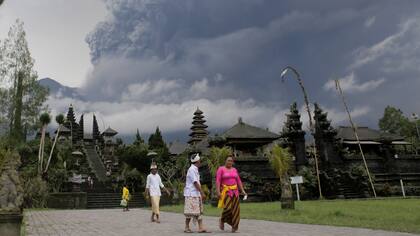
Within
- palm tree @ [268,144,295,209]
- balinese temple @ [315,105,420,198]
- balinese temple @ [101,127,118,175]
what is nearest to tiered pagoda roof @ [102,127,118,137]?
balinese temple @ [101,127,118,175]

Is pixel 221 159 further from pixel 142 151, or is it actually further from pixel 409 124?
pixel 409 124

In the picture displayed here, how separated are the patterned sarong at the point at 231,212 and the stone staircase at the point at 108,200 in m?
23.7

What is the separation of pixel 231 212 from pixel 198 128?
5923 centimetres

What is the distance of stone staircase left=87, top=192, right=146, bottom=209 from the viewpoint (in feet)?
101

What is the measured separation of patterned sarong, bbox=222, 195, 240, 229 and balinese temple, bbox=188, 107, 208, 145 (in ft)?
186

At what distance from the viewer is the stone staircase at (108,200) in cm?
3085

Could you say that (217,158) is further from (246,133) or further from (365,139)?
(365,139)

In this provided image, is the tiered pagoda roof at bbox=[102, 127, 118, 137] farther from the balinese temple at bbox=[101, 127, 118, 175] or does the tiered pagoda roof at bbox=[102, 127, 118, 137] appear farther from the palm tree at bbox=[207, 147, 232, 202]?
the palm tree at bbox=[207, 147, 232, 202]

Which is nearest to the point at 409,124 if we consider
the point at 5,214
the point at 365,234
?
the point at 365,234

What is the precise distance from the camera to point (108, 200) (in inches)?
1275

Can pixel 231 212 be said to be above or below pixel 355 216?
above

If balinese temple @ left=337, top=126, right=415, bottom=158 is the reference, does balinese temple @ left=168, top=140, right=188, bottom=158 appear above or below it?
above

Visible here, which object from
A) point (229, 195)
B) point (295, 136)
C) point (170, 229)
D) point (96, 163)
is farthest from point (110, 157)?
point (229, 195)

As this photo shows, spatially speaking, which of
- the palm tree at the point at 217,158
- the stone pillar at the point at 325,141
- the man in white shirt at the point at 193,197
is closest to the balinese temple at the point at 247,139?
the stone pillar at the point at 325,141
